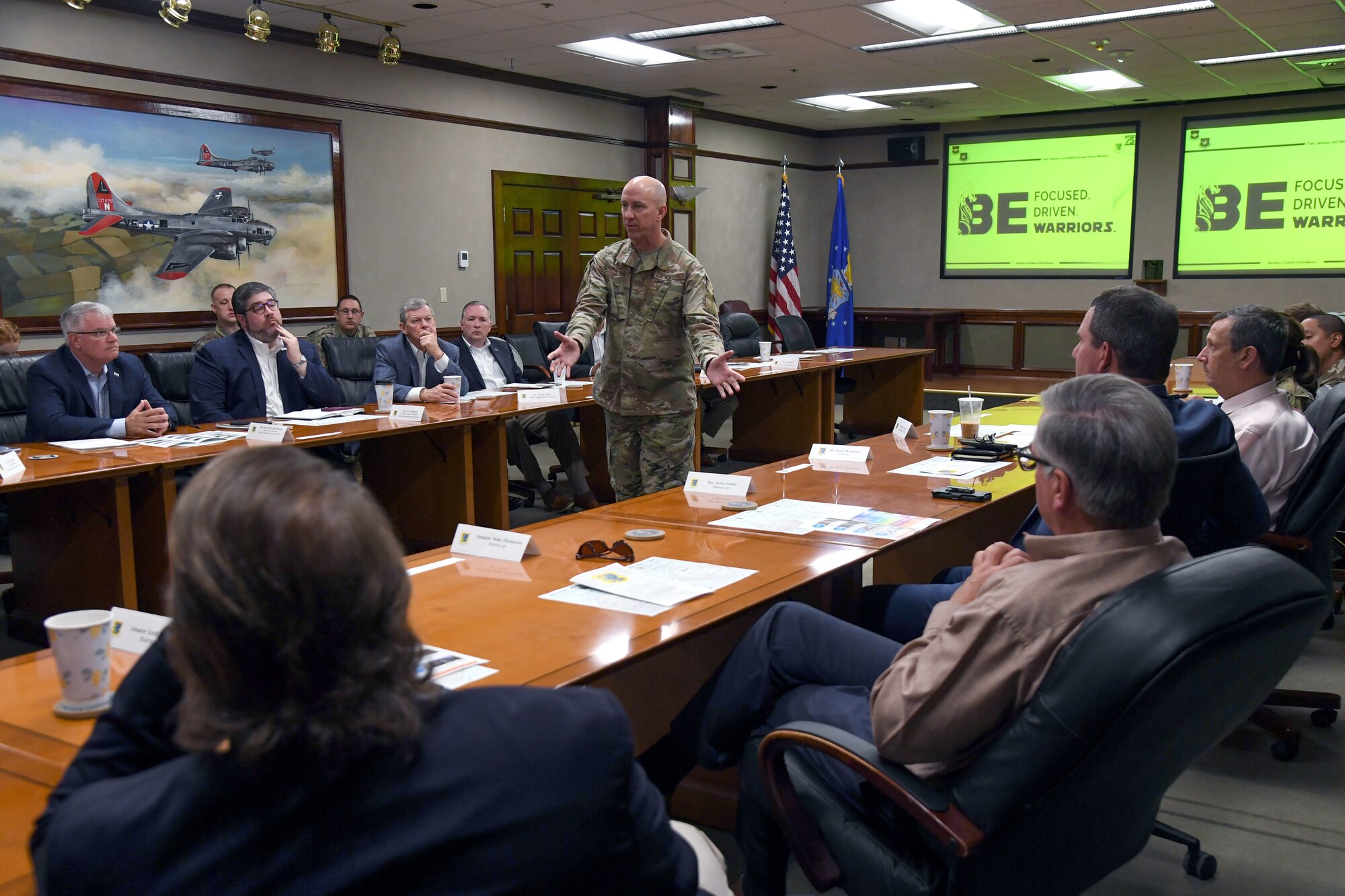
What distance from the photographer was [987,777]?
4.42ft

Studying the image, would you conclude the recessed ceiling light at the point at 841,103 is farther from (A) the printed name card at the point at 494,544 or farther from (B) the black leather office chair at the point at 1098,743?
(B) the black leather office chair at the point at 1098,743

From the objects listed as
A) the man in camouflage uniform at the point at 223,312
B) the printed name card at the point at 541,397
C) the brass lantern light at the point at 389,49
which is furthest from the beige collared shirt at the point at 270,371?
the brass lantern light at the point at 389,49

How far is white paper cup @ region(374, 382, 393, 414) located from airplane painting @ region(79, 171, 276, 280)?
231cm

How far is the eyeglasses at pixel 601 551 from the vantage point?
2232 mm

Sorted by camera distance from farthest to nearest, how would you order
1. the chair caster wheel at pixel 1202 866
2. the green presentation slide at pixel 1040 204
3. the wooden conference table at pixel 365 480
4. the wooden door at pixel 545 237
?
the green presentation slide at pixel 1040 204, the wooden door at pixel 545 237, the wooden conference table at pixel 365 480, the chair caster wheel at pixel 1202 866

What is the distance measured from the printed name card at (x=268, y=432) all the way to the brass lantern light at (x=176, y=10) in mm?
1978

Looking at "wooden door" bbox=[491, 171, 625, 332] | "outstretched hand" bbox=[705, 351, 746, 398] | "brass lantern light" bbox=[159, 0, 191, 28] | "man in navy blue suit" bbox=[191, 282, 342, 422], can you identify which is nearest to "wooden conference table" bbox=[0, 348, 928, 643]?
"man in navy blue suit" bbox=[191, 282, 342, 422]

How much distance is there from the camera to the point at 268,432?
3830mm

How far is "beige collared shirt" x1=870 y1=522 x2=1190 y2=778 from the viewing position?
1.38m

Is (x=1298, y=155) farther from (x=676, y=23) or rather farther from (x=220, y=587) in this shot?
(x=220, y=587)

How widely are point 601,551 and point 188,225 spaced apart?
4968mm

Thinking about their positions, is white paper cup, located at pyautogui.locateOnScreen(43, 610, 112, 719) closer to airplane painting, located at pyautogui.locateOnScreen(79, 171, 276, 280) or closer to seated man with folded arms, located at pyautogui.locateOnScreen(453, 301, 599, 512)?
seated man with folded arms, located at pyautogui.locateOnScreen(453, 301, 599, 512)

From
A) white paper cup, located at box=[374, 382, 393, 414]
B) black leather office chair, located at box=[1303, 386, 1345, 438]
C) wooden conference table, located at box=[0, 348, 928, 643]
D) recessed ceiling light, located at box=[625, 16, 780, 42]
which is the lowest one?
wooden conference table, located at box=[0, 348, 928, 643]

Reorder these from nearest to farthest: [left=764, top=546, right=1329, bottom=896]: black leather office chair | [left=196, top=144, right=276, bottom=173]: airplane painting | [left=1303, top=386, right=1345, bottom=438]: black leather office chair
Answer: [left=764, top=546, right=1329, bottom=896]: black leather office chair → [left=1303, top=386, right=1345, bottom=438]: black leather office chair → [left=196, top=144, right=276, bottom=173]: airplane painting
